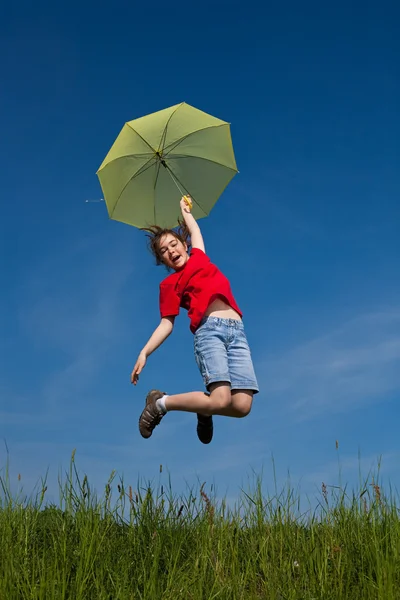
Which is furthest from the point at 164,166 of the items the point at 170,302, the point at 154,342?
the point at 154,342

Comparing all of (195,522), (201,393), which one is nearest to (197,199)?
(201,393)

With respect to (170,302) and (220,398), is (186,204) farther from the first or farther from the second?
(220,398)

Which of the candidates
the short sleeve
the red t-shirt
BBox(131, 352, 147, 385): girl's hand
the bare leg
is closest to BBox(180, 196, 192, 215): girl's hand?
the red t-shirt

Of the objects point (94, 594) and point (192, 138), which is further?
point (192, 138)

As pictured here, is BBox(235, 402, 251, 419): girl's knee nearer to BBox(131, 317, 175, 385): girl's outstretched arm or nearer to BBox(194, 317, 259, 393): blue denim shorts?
BBox(194, 317, 259, 393): blue denim shorts

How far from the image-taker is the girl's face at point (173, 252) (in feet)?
22.0

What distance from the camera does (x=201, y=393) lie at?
5965mm

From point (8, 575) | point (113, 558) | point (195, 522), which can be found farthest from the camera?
point (195, 522)

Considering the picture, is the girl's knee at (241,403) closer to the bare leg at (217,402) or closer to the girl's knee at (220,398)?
the bare leg at (217,402)

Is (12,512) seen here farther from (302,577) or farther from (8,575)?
(302,577)

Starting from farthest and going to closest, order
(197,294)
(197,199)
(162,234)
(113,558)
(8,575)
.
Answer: (197,199)
(162,234)
(197,294)
(113,558)
(8,575)

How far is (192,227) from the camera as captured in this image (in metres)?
6.83

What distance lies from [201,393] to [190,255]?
1529 millimetres

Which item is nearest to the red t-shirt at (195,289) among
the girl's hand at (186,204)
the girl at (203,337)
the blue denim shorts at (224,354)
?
the girl at (203,337)
